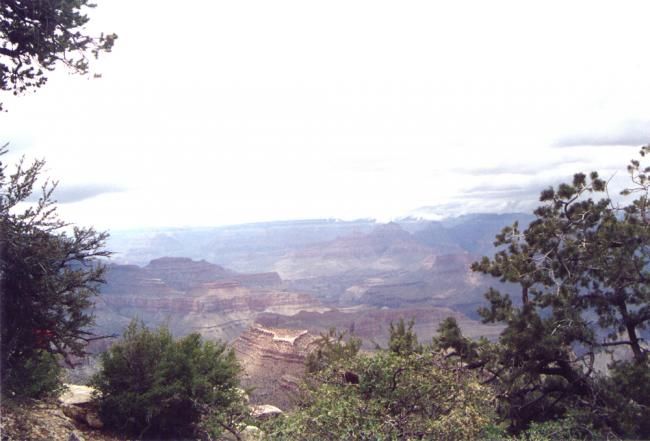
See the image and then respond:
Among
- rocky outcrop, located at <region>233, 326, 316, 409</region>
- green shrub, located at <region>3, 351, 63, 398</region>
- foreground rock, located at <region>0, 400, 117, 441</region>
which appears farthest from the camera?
rocky outcrop, located at <region>233, 326, 316, 409</region>

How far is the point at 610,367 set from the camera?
1508cm

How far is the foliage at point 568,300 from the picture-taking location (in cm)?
1457

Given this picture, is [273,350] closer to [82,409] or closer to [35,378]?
[82,409]

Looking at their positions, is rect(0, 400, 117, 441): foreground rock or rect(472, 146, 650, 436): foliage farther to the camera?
rect(472, 146, 650, 436): foliage

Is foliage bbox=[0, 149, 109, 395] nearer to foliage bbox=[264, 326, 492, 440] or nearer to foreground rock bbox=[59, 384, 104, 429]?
foreground rock bbox=[59, 384, 104, 429]

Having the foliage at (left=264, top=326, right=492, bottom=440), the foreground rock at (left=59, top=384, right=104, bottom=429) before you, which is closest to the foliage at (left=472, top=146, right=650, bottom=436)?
the foliage at (left=264, top=326, right=492, bottom=440)

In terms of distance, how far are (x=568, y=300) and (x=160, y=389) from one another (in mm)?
11355

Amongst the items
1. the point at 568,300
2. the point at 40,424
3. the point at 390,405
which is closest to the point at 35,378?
the point at 40,424

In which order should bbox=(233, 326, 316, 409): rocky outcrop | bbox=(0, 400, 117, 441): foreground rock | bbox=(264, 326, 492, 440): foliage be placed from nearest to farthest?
bbox=(264, 326, 492, 440): foliage
bbox=(0, 400, 117, 441): foreground rock
bbox=(233, 326, 316, 409): rocky outcrop

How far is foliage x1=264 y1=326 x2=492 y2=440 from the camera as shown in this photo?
8.59 meters

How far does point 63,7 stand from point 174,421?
34.9 ft

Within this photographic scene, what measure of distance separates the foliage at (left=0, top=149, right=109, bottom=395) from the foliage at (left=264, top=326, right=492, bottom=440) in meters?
6.60

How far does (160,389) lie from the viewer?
1342 cm

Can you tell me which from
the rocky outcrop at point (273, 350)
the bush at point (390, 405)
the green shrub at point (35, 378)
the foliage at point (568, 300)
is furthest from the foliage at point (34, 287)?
the rocky outcrop at point (273, 350)
